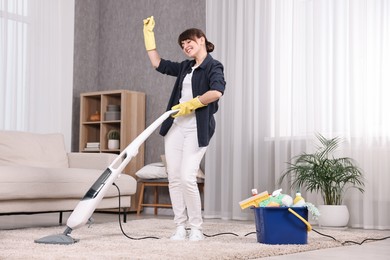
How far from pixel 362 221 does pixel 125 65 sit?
10.0 ft

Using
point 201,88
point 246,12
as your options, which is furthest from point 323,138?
point 201,88

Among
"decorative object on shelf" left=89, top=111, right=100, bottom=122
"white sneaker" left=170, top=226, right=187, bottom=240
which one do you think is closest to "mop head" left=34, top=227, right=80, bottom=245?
"white sneaker" left=170, top=226, right=187, bottom=240

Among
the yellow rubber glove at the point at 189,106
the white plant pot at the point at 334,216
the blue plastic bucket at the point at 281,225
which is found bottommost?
the white plant pot at the point at 334,216

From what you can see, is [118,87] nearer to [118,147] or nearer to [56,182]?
[118,147]

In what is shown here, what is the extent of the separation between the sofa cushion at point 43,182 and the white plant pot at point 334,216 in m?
1.44

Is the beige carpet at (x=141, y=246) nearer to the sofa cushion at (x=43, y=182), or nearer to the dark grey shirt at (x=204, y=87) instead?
the sofa cushion at (x=43, y=182)

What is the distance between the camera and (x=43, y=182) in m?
3.76

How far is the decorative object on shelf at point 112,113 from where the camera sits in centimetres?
606

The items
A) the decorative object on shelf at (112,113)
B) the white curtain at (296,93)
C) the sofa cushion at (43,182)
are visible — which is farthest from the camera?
the decorative object on shelf at (112,113)

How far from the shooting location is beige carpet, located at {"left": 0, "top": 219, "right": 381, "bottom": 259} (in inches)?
96.9

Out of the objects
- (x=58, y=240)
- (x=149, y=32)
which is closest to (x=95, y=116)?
(x=149, y=32)

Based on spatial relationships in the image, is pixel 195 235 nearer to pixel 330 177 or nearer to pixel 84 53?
pixel 330 177

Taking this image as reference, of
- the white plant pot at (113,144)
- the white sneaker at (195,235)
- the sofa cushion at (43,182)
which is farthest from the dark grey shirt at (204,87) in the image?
the white plant pot at (113,144)

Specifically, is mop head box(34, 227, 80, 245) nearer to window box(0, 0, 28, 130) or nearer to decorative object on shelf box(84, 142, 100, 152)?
window box(0, 0, 28, 130)
